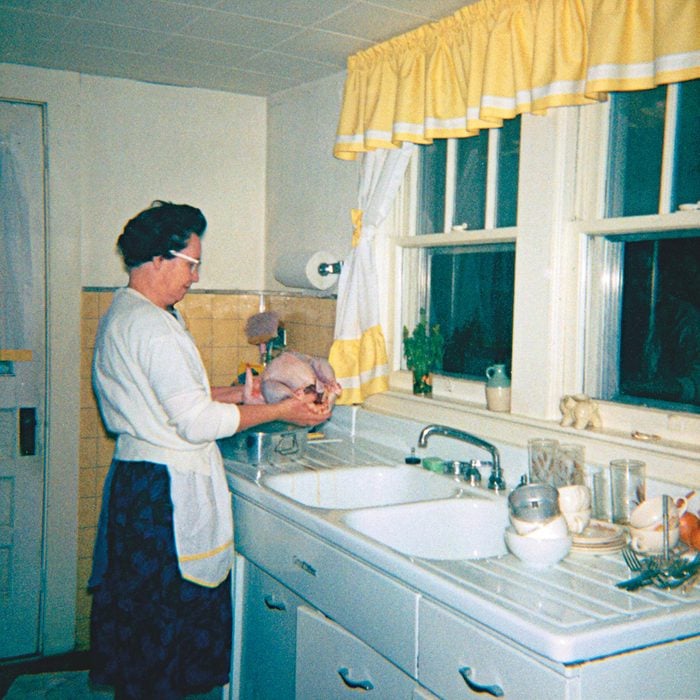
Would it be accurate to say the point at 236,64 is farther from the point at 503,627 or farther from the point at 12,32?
the point at 503,627

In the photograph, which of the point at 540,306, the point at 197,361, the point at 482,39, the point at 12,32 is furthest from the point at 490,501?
the point at 12,32

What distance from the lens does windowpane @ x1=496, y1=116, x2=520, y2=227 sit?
251 centimetres

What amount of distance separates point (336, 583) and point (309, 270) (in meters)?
1.48

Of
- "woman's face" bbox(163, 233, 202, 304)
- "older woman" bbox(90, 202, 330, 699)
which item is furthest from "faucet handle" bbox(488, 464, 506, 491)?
"woman's face" bbox(163, 233, 202, 304)

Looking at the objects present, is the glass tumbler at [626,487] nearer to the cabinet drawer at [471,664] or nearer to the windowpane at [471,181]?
the cabinet drawer at [471,664]

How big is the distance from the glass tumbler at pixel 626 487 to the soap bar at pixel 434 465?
0.61 metres

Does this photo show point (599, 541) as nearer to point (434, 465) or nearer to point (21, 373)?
point (434, 465)

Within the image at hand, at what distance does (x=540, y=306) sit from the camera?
224cm

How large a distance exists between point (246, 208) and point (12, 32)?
4.13 ft

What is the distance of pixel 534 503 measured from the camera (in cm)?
163

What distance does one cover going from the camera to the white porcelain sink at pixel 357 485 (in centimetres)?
239

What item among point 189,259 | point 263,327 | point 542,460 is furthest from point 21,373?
point 542,460

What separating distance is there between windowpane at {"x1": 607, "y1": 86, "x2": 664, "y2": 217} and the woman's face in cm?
119

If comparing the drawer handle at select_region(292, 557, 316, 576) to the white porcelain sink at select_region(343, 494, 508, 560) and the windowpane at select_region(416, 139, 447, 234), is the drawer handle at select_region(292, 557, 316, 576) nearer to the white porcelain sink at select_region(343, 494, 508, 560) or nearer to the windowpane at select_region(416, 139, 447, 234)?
the white porcelain sink at select_region(343, 494, 508, 560)
